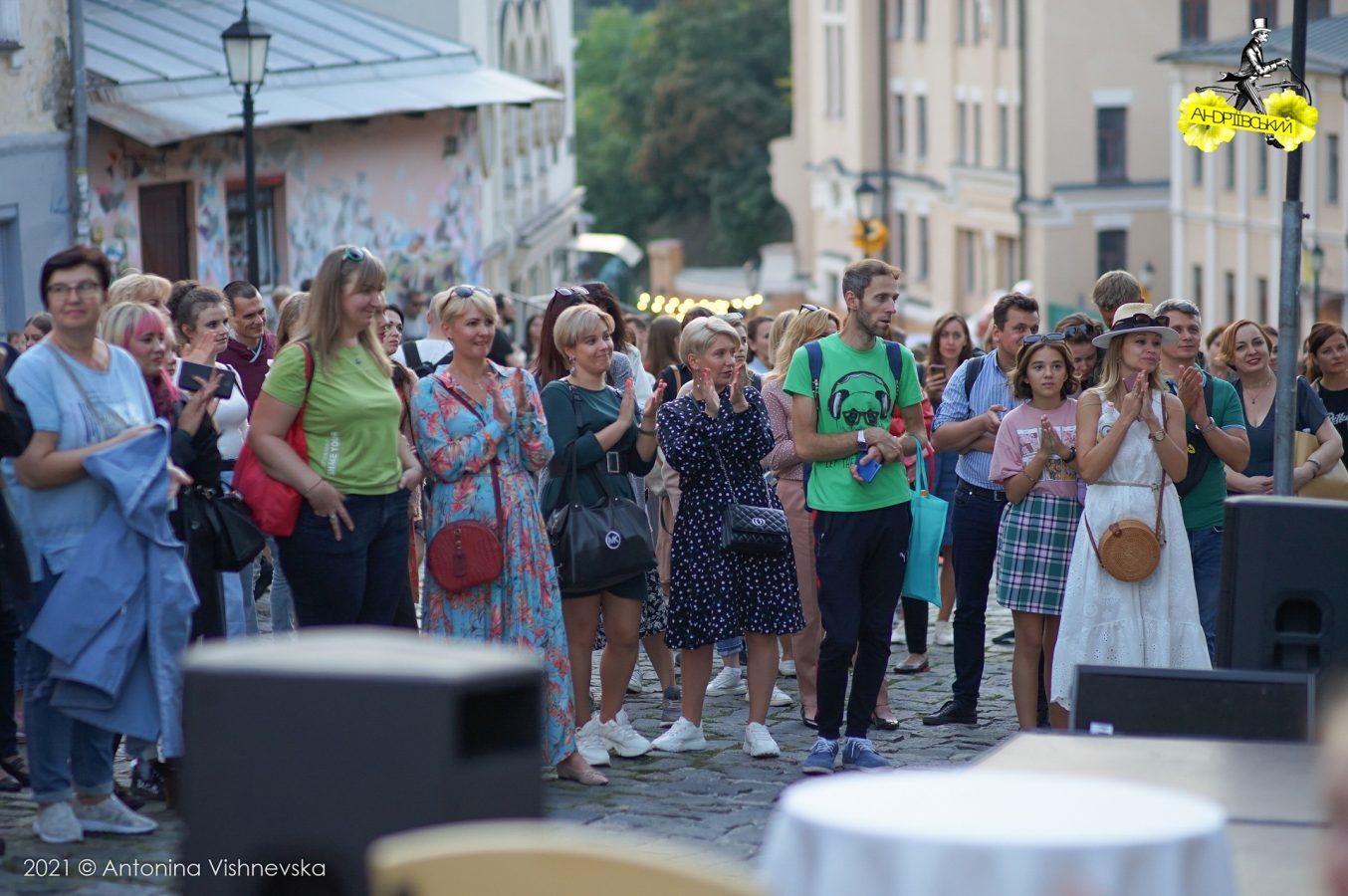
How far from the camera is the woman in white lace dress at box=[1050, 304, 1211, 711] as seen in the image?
27.4 ft

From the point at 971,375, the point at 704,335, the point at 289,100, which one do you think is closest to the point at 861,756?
the point at 704,335

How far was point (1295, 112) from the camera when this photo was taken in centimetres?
921

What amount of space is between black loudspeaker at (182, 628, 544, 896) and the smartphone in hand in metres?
4.21

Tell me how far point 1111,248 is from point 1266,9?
764 centimetres

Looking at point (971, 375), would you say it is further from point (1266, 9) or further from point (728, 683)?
point (1266, 9)

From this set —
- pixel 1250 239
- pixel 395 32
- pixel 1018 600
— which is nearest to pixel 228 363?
pixel 1018 600

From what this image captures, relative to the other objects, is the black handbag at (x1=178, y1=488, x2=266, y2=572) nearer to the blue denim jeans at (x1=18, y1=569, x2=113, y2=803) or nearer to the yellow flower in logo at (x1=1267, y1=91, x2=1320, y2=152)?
the blue denim jeans at (x1=18, y1=569, x2=113, y2=803)

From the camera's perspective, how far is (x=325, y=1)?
27.8 m

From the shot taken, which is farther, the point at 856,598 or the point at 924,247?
the point at 924,247

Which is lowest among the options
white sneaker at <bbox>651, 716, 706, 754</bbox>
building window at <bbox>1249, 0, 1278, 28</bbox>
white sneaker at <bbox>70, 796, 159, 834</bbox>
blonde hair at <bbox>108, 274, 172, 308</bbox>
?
white sneaker at <bbox>651, 716, 706, 754</bbox>

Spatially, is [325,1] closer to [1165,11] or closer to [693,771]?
[693,771]

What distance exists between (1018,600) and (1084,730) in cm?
294

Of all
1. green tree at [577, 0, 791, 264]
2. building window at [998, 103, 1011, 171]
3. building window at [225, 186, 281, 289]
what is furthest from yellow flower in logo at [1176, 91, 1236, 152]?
green tree at [577, 0, 791, 264]

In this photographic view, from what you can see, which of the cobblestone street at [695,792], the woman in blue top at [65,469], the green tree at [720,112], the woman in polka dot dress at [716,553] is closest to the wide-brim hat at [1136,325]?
the woman in polka dot dress at [716,553]
